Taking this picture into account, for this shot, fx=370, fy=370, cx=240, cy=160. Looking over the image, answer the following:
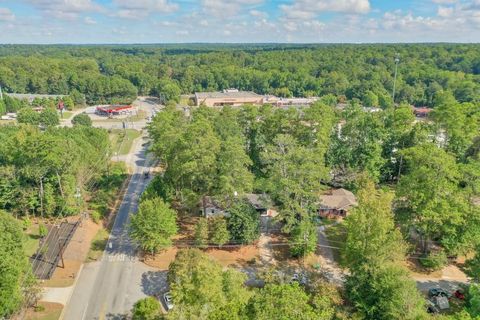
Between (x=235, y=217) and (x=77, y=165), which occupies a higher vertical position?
(x=77, y=165)

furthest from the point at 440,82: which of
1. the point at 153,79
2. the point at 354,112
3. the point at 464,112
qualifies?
the point at 153,79

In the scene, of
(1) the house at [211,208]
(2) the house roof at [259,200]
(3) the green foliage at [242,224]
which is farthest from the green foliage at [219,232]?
(1) the house at [211,208]

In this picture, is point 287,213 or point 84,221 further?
point 84,221

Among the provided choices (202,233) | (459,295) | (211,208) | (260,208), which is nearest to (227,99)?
(260,208)

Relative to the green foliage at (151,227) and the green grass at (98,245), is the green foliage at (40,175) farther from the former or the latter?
the green foliage at (151,227)

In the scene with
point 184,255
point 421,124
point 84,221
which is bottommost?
point 84,221

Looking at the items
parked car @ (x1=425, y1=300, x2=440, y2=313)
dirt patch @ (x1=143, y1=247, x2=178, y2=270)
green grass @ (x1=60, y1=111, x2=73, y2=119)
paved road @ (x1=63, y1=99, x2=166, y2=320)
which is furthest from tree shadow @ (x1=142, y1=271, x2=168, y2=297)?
green grass @ (x1=60, y1=111, x2=73, y2=119)

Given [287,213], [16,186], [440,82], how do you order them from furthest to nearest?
[440,82] < [16,186] < [287,213]

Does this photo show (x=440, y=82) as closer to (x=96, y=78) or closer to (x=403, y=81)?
(x=403, y=81)
